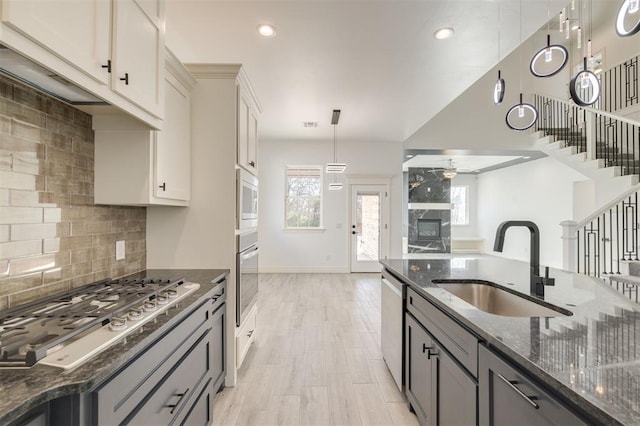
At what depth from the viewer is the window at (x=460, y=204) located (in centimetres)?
1114

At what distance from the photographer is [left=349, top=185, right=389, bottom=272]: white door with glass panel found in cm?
673

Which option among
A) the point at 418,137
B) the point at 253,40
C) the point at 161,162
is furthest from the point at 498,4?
the point at 418,137

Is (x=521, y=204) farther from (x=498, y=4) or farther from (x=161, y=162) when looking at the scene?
(x=161, y=162)

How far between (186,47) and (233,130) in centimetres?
157

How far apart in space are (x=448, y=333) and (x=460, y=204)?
35.9 feet

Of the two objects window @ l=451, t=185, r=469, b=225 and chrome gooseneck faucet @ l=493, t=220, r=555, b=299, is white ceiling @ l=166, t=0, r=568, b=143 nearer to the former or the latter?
chrome gooseneck faucet @ l=493, t=220, r=555, b=299

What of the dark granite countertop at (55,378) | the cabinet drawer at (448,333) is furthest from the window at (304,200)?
the dark granite countertop at (55,378)

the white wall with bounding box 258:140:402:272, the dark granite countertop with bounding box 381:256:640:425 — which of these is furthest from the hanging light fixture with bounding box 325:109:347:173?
the dark granite countertop with bounding box 381:256:640:425

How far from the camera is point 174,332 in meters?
1.31

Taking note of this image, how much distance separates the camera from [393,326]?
2.26 meters

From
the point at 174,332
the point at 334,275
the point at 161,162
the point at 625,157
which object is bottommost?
the point at 334,275

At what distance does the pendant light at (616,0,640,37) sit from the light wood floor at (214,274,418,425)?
8.68 feet

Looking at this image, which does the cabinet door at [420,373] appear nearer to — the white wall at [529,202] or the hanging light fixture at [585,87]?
the hanging light fixture at [585,87]

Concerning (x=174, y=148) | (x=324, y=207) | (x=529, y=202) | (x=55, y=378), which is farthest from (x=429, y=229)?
(x=55, y=378)
